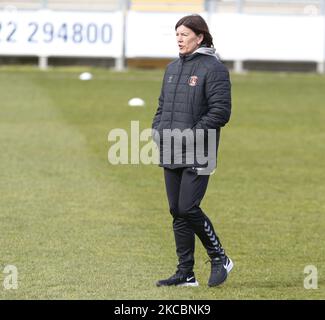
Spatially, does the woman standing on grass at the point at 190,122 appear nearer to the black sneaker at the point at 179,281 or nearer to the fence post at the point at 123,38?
the black sneaker at the point at 179,281

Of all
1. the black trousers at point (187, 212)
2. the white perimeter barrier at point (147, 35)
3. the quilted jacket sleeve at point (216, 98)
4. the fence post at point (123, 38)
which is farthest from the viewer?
the fence post at point (123, 38)

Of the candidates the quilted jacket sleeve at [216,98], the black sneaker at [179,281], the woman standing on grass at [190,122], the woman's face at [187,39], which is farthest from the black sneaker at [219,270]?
the woman's face at [187,39]

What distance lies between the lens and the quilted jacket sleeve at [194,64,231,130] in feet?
26.7

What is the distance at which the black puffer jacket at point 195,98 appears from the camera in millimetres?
8148

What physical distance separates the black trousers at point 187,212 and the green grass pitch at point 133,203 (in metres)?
0.29

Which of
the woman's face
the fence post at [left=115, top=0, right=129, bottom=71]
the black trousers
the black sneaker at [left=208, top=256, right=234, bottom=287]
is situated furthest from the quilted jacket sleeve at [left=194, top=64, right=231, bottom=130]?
the fence post at [left=115, top=0, right=129, bottom=71]

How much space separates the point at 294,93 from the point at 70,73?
620 centimetres

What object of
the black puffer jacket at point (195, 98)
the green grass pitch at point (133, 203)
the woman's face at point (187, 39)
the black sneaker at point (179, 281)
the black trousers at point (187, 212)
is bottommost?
the green grass pitch at point (133, 203)

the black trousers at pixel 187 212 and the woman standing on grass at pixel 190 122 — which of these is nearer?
the woman standing on grass at pixel 190 122

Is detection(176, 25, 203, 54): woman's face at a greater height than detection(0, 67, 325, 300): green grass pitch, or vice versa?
detection(176, 25, 203, 54): woman's face

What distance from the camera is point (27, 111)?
65.9 feet

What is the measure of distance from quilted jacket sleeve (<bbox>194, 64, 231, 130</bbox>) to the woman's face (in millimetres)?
245

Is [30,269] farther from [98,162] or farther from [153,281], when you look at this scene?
[98,162]

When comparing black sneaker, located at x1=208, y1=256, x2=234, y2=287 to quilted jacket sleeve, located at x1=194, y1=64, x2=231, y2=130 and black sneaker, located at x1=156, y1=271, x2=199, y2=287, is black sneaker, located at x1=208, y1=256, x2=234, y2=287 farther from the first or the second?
quilted jacket sleeve, located at x1=194, y1=64, x2=231, y2=130
